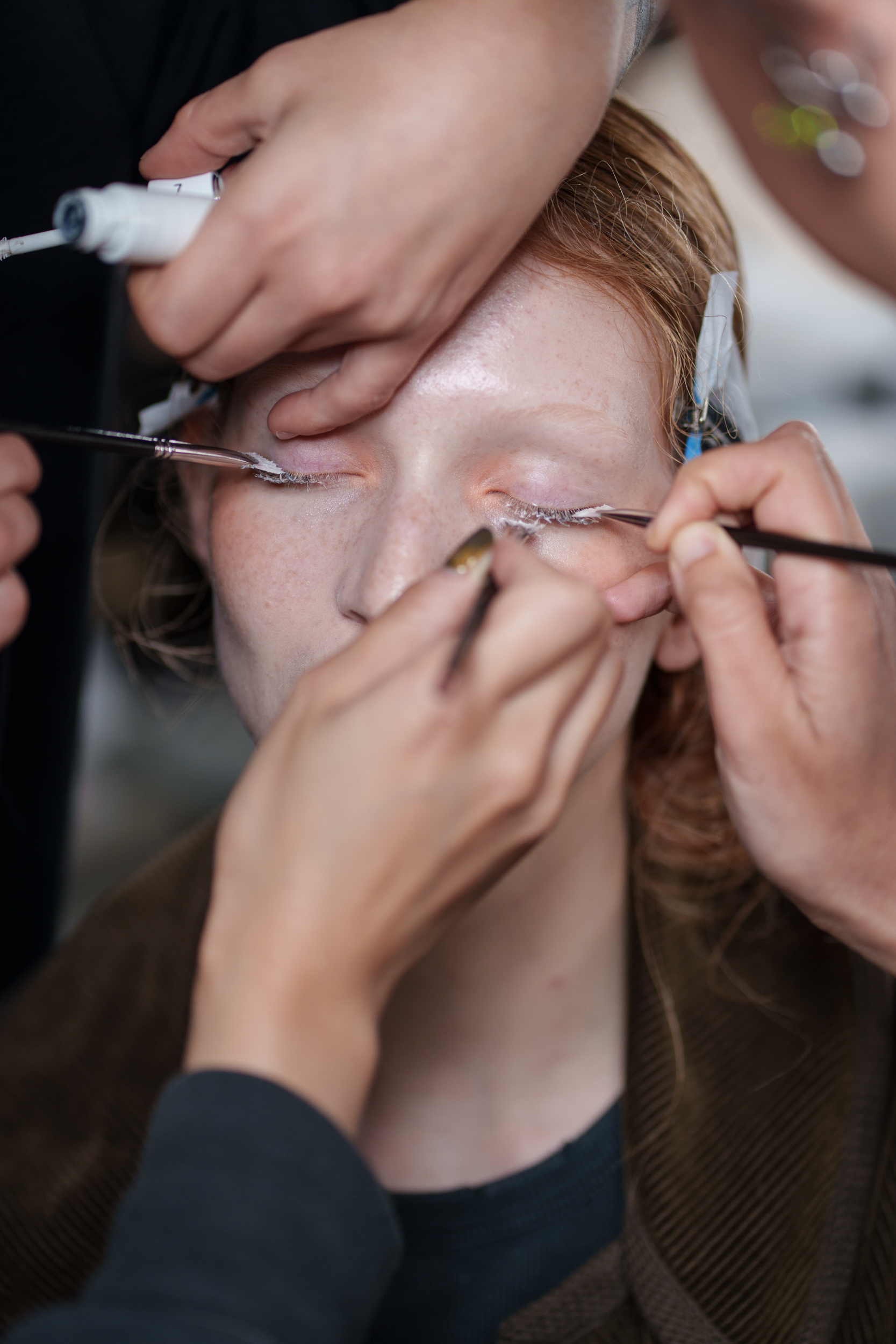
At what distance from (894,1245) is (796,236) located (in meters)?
0.94

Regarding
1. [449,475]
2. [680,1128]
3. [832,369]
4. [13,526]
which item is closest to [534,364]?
[449,475]

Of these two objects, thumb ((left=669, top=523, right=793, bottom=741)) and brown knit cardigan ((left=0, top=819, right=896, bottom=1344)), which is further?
brown knit cardigan ((left=0, top=819, right=896, bottom=1344))

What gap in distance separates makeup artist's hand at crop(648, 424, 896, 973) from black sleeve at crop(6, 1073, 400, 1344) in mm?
405

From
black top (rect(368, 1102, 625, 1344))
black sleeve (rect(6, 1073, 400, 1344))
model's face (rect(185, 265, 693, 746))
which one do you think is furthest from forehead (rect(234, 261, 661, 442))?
black top (rect(368, 1102, 625, 1344))

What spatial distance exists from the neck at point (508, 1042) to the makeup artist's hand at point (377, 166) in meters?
0.57

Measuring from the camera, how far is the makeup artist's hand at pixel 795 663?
0.76m

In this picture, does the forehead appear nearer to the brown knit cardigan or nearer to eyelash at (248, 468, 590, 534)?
eyelash at (248, 468, 590, 534)

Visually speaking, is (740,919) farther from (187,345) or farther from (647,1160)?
(187,345)

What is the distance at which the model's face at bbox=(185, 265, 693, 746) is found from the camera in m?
0.87

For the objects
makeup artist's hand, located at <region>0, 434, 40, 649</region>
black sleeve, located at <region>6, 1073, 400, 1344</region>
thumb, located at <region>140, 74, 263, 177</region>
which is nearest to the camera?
black sleeve, located at <region>6, 1073, 400, 1344</region>

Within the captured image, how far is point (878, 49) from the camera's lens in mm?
560

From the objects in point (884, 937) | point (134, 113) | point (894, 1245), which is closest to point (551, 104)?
point (134, 113)

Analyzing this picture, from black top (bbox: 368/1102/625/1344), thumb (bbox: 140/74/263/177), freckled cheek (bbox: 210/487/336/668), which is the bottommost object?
black top (bbox: 368/1102/625/1344)

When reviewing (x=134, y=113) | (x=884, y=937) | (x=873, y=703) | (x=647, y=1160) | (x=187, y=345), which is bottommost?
(x=647, y=1160)
